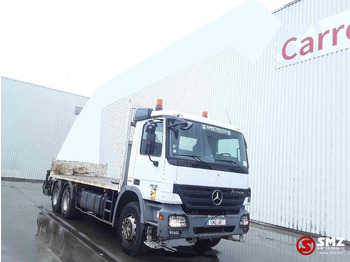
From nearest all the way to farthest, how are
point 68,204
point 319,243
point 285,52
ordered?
point 319,243 → point 68,204 → point 285,52

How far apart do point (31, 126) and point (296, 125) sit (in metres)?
22.8

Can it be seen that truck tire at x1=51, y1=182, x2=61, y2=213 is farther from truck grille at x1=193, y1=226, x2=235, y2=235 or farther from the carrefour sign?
the carrefour sign

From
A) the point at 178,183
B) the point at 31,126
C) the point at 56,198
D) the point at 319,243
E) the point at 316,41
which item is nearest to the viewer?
the point at 178,183

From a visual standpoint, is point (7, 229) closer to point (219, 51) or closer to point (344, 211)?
point (344, 211)

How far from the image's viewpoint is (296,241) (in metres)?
8.36

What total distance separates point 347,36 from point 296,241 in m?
6.43

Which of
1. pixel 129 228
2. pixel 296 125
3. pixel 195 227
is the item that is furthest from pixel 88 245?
pixel 296 125

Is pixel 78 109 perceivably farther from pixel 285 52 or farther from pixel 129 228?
pixel 129 228

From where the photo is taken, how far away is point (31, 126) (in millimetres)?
25328

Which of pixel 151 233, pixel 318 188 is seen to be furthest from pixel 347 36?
pixel 151 233

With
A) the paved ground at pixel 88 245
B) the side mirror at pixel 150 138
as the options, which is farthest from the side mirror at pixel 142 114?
the paved ground at pixel 88 245

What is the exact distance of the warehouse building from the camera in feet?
29.0

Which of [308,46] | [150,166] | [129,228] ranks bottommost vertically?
[129,228]

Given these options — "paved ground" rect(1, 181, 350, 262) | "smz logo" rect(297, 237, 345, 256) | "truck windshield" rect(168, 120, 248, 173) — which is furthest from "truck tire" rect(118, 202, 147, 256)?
"smz logo" rect(297, 237, 345, 256)
